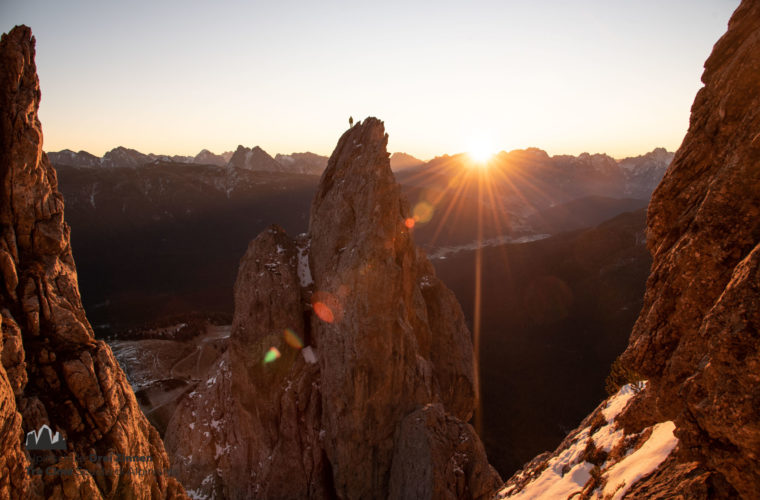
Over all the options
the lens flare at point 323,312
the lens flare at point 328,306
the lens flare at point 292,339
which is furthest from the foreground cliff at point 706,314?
the lens flare at point 292,339

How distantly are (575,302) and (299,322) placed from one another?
6530 centimetres

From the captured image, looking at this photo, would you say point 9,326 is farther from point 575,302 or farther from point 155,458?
point 575,302

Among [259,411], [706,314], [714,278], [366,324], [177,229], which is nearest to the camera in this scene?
[706,314]

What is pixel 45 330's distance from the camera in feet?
37.0

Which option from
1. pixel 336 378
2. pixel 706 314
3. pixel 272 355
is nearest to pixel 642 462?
pixel 706 314

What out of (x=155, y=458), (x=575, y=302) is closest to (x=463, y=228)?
(x=575, y=302)

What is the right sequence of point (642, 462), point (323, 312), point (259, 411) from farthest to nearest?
1. point (323, 312)
2. point (259, 411)
3. point (642, 462)

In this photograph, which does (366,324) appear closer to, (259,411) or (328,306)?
(328,306)

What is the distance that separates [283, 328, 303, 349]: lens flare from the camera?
89.9 ft

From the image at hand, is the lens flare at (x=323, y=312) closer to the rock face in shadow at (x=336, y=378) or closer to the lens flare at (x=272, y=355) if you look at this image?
the rock face in shadow at (x=336, y=378)

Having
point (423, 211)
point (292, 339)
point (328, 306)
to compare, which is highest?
point (423, 211)

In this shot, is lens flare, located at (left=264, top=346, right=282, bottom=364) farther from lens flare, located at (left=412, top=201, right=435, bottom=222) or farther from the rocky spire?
lens flare, located at (left=412, top=201, right=435, bottom=222)

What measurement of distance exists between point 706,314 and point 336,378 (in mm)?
20269

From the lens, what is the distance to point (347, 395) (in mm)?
23578
